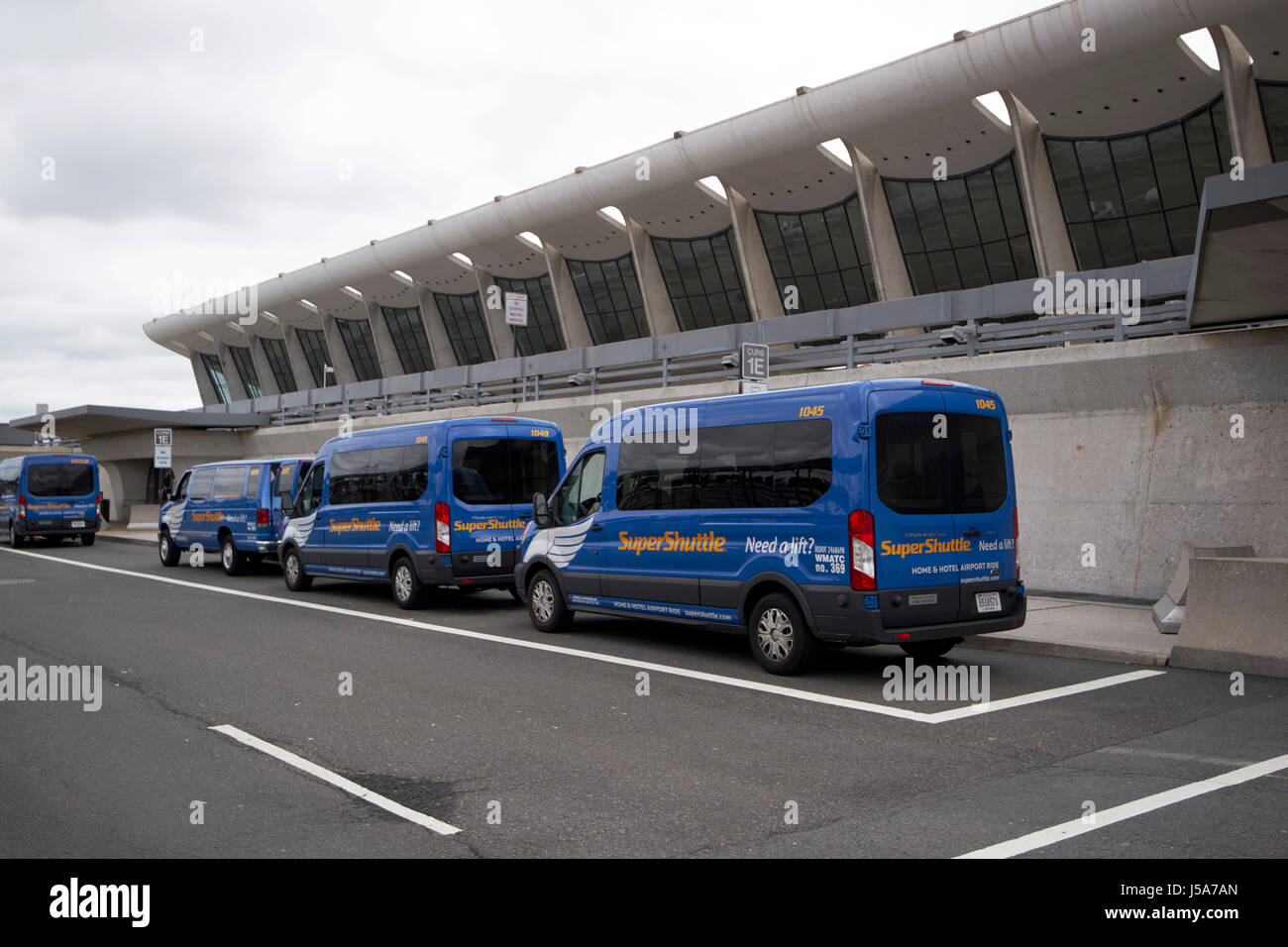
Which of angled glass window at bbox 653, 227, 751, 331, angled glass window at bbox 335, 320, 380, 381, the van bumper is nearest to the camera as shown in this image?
the van bumper

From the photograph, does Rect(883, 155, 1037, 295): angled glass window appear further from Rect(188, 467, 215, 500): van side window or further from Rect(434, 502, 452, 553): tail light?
Rect(434, 502, 452, 553): tail light

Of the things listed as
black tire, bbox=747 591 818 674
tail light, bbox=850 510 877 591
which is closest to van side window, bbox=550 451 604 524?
black tire, bbox=747 591 818 674

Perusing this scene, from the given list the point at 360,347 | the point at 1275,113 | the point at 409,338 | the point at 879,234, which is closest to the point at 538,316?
the point at 409,338

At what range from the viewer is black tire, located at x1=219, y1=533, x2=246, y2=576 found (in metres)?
19.4

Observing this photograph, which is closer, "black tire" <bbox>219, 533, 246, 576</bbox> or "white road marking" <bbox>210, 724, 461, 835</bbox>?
"white road marking" <bbox>210, 724, 461, 835</bbox>

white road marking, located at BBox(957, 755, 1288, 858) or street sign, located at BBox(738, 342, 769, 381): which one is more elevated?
street sign, located at BBox(738, 342, 769, 381)

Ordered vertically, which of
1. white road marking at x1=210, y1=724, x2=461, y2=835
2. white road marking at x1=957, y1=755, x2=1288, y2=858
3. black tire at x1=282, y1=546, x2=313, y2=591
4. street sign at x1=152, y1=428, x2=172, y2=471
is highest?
street sign at x1=152, y1=428, x2=172, y2=471

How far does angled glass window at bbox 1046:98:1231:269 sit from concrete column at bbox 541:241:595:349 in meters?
20.2

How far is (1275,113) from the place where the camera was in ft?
79.4

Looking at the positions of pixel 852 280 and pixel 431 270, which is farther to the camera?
A: pixel 431 270
